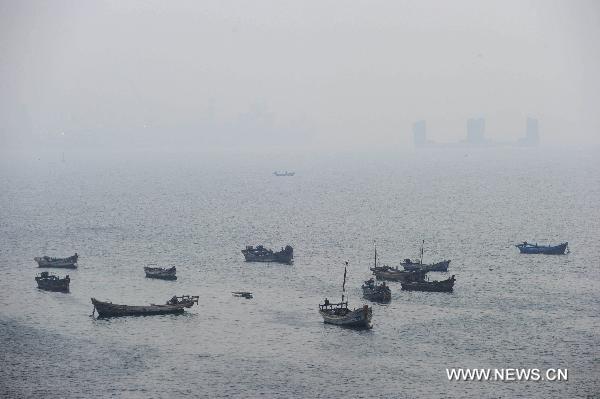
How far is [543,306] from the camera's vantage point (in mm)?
119312

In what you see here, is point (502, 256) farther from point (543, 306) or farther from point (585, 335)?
point (585, 335)

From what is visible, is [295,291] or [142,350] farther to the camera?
[295,291]

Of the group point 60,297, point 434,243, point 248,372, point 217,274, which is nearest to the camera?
point 248,372

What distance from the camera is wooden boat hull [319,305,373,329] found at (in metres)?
107

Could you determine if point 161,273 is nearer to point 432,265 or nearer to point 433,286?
point 433,286

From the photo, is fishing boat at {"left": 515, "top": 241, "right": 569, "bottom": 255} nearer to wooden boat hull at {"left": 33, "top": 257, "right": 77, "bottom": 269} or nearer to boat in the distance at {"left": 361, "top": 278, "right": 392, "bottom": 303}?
boat in the distance at {"left": 361, "top": 278, "right": 392, "bottom": 303}

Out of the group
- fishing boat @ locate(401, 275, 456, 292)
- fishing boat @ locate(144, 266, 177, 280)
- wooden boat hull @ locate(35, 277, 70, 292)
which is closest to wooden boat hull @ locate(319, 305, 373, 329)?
fishing boat @ locate(401, 275, 456, 292)

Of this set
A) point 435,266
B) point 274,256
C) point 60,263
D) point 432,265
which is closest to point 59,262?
point 60,263

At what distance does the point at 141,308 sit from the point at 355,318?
27.7m

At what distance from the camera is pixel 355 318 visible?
353 feet

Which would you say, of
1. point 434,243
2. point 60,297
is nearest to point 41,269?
point 60,297

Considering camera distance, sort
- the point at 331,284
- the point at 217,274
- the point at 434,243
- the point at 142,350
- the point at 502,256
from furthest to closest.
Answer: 1. the point at 434,243
2. the point at 502,256
3. the point at 217,274
4. the point at 331,284
5. the point at 142,350

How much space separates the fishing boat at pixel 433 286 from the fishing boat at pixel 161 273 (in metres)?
35.9

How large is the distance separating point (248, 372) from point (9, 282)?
5750 cm
